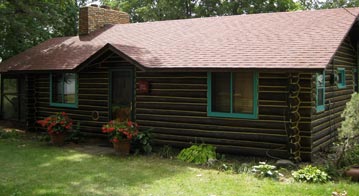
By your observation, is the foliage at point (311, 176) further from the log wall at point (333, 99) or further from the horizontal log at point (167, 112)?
the horizontal log at point (167, 112)

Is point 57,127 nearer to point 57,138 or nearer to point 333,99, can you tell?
point 57,138

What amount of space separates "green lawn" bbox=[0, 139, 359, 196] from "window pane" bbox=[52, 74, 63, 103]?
14.7 feet

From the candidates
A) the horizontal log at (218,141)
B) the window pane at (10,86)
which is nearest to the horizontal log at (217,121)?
the horizontal log at (218,141)

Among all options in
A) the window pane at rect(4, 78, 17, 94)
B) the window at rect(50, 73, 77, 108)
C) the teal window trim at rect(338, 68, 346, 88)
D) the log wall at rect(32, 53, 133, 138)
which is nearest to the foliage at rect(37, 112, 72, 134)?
the log wall at rect(32, 53, 133, 138)

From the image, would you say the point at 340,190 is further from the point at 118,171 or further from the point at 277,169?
the point at 118,171

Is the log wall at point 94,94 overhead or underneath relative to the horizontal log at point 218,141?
overhead

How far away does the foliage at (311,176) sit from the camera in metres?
7.74

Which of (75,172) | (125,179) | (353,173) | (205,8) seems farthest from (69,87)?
(205,8)

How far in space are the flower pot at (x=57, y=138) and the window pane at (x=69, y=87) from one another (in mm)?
2103

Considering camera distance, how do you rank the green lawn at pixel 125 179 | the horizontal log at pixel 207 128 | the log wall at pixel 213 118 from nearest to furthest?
the green lawn at pixel 125 179, the log wall at pixel 213 118, the horizontal log at pixel 207 128

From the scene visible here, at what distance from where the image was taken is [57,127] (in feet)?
39.3

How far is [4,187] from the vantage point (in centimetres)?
741

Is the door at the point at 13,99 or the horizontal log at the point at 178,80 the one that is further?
the door at the point at 13,99

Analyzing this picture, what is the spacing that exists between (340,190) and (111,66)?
7.74m
